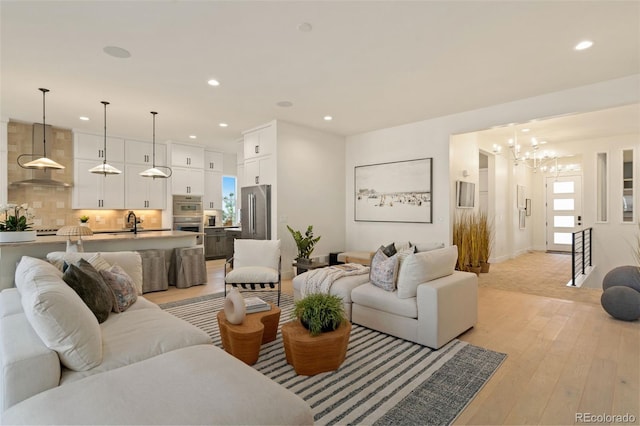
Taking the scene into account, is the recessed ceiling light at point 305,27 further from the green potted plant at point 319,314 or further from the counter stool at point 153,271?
the counter stool at point 153,271

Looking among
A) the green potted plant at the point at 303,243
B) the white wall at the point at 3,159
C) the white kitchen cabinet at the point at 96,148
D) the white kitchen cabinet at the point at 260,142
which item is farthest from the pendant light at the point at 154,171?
the green potted plant at the point at 303,243

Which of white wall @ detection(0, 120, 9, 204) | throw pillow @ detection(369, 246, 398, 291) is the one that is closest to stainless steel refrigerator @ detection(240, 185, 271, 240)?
throw pillow @ detection(369, 246, 398, 291)

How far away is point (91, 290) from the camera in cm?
226

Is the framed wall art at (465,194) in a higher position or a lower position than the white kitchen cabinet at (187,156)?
lower

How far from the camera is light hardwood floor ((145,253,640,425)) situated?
2.02 m

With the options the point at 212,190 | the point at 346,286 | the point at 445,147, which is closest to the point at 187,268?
the point at 346,286

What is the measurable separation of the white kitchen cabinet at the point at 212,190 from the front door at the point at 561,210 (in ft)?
31.1

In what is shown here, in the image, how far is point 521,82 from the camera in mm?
4012

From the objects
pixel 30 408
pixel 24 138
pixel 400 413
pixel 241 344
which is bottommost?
pixel 400 413

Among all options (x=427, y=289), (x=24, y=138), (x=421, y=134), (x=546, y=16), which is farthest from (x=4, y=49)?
(x=421, y=134)

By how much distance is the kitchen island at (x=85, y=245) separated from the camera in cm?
364

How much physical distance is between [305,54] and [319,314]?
2581mm

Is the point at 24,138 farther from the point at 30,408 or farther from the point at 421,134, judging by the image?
the point at 421,134

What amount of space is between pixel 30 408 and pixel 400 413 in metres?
1.85
